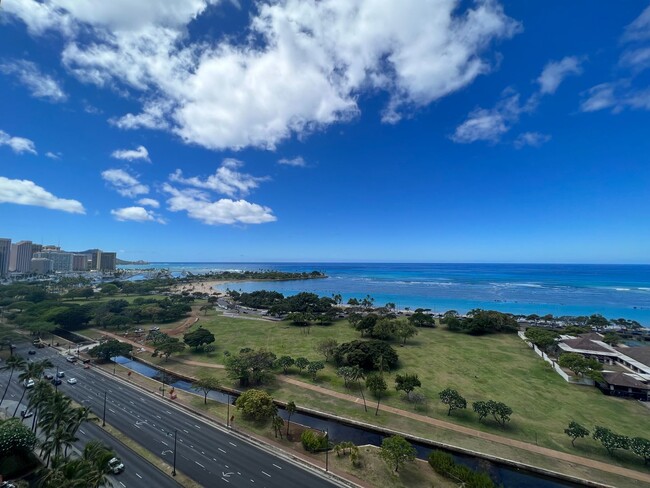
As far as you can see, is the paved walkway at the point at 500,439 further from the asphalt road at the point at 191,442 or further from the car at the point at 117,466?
the car at the point at 117,466

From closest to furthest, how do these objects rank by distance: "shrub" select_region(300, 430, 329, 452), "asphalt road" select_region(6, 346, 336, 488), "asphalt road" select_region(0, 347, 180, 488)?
"asphalt road" select_region(0, 347, 180, 488)
"asphalt road" select_region(6, 346, 336, 488)
"shrub" select_region(300, 430, 329, 452)

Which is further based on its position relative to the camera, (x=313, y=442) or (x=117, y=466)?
(x=313, y=442)

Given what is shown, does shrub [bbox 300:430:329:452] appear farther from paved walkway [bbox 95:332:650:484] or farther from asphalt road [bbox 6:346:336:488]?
paved walkway [bbox 95:332:650:484]

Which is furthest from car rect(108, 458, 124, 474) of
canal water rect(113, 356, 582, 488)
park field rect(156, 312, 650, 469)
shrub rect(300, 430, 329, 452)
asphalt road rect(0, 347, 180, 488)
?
park field rect(156, 312, 650, 469)

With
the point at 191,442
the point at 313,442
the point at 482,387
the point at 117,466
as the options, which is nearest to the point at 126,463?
the point at 117,466

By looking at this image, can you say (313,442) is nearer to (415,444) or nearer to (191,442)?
(415,444)
